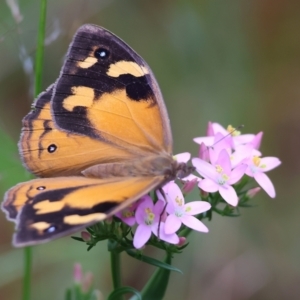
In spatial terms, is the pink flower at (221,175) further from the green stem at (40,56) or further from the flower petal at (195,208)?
the green stem at (40,56)

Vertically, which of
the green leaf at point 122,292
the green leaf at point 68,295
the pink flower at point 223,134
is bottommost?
the green leaf at point 68,295

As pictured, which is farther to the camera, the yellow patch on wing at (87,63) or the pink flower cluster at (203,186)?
the yellow patch on wing at (87,63)

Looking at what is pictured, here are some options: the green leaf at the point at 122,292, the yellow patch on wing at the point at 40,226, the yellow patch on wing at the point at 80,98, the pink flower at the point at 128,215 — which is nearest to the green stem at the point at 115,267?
the green leaf at the point at 122,292

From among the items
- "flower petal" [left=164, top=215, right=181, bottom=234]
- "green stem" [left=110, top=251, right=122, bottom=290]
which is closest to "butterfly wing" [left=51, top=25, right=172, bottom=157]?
"flower petal" [left=164, top=215, right=181, bottom=234]

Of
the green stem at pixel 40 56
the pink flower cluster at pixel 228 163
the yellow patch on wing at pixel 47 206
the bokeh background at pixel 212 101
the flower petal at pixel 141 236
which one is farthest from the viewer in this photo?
the bokeh background at pixel 212 101

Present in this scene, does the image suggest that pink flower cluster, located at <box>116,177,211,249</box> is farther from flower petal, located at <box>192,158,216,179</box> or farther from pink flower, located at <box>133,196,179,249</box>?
flower petal, located at <box>192,158,216,179</box>

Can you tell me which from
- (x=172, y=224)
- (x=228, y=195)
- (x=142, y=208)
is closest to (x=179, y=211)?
(x=172, y=224)
